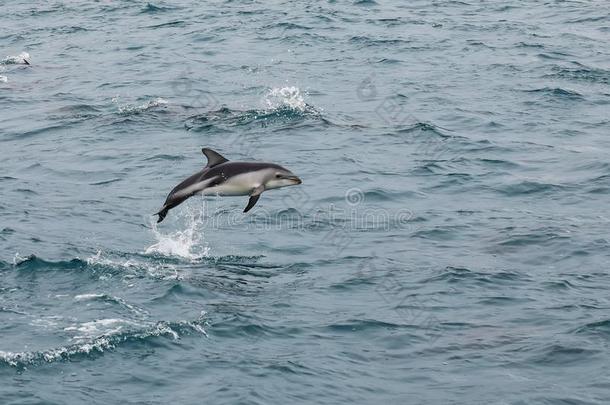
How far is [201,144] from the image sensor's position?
2867 centimetres

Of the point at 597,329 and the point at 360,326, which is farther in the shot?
the point at 360,326

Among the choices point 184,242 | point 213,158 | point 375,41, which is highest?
point 213,158

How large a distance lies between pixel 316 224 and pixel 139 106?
38.5 feet

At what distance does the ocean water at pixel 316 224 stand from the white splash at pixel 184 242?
0.06 meters

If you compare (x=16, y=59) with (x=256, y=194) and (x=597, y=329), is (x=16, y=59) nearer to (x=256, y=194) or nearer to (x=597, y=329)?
(x=256, y=194)

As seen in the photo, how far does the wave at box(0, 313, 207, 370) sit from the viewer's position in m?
16.1

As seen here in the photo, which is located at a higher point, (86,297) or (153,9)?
(86,297)

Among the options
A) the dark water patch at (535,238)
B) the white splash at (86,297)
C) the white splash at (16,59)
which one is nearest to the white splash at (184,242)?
the white splash at (86,297)

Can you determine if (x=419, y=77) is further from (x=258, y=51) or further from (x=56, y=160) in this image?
(x=56, y=160)

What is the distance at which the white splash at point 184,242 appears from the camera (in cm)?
2091

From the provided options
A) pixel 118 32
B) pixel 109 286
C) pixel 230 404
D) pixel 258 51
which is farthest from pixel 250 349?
pixel 118 32

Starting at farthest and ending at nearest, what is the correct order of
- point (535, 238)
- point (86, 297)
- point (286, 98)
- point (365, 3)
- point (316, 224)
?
1. point (365, 3)
2. point (286, 98)
3. point (316, 224)
4. point (535, 238)
5. point (86, 297)

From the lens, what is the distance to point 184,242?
21.5 metres

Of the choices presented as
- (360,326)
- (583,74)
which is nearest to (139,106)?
(583,74)
